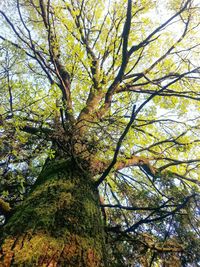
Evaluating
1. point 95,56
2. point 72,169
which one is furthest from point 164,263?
point 95,56

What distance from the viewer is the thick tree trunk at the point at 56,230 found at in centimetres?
149

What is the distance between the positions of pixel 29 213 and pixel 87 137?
1.27 metres

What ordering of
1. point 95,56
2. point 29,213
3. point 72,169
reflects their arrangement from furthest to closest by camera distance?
1. point 95,56
2. point 72,169
3. point 29,213

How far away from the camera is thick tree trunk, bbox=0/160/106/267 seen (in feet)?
4.90

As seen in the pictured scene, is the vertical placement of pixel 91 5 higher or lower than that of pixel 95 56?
higher

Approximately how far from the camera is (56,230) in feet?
5.63

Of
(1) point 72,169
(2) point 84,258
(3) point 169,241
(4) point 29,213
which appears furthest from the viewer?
(3) point 169,241

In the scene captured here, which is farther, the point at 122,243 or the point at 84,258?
the point at 122,243

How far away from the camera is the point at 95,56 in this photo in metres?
6.18

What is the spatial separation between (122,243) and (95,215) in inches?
45.5

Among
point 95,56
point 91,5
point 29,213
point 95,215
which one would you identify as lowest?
point 29,213

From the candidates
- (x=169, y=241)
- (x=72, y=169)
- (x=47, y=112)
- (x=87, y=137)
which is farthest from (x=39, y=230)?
(x=47, y=112)

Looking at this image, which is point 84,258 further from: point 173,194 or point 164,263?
point 173,194

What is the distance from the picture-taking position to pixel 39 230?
Result: 66.5 inches
